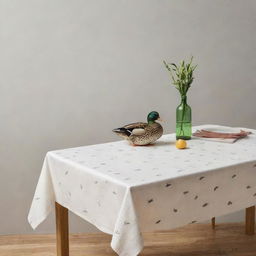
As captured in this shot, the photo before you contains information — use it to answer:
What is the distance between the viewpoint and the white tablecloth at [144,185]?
1993 millimetres

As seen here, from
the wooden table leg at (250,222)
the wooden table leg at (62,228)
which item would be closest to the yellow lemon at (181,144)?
the wooden table leg at (62,228)

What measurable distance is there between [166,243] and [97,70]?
124 centimetres

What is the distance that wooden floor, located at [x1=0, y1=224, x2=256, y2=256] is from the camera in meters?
3.18

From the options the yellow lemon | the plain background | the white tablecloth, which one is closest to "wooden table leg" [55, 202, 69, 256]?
the white tablecloth

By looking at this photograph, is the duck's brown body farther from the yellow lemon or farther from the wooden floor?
the wooden floor

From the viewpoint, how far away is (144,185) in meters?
2.00

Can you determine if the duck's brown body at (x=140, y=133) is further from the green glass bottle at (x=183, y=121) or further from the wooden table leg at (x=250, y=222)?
the wooden table leg at (x=250, y=222)

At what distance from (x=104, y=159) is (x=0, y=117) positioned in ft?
3.92

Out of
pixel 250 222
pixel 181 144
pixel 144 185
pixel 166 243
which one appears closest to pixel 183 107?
pixel 181 144

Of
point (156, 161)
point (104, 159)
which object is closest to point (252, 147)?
point (156, 161)

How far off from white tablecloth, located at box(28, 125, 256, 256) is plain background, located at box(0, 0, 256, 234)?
0.82 m

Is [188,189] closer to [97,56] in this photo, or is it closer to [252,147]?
[252,147]

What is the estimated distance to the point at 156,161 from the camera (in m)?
2.35

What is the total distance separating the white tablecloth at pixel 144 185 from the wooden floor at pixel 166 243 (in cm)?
82
